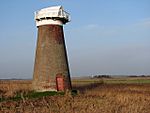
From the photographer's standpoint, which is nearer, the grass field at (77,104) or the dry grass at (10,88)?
the grass field at (77,104)

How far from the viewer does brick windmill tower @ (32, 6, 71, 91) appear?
22.6 meters

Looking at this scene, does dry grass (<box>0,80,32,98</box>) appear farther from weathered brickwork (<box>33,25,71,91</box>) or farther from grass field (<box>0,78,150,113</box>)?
grass field (<box>0,78,150,113</box>)

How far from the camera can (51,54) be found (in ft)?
74.8

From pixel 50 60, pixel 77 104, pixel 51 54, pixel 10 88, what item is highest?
pixel 51 54

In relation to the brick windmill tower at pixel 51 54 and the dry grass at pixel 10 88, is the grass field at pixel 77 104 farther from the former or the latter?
the dry grass at pixel 10 88

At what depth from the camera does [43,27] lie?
2333 cm

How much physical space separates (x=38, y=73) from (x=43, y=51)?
1.60 metres

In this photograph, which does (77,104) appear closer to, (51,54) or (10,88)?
(51,54)

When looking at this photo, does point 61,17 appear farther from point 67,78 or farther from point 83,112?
point 83,112

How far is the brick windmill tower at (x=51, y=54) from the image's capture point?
2262 centimetres

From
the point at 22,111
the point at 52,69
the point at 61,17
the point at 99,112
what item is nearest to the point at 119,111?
the point at 99,112

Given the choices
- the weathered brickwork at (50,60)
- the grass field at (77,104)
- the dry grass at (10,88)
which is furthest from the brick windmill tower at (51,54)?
the grass field at (77,104)

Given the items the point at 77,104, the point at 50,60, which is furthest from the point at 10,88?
the point at 77,104

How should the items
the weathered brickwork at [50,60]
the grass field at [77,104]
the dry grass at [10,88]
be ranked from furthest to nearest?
the weathered brickwork at [50,60] → the dry grass at [10,88] → the grass field at [77,104]
